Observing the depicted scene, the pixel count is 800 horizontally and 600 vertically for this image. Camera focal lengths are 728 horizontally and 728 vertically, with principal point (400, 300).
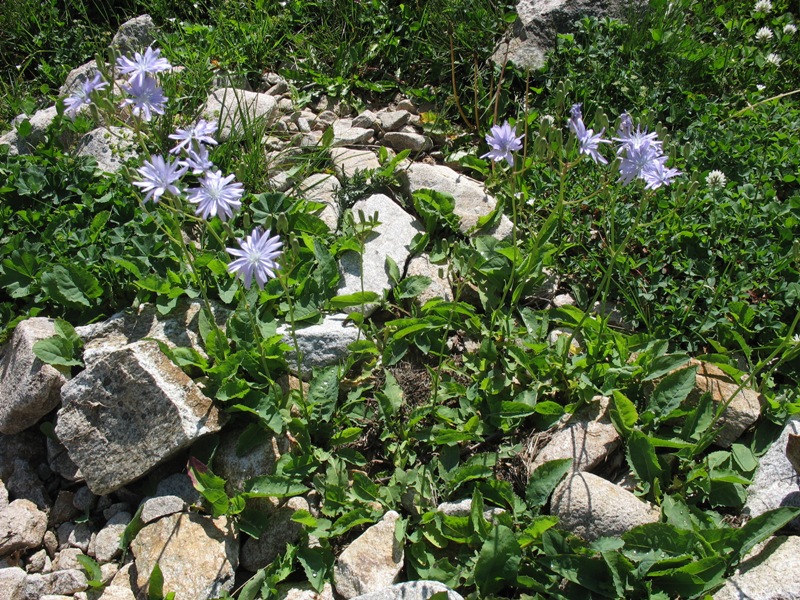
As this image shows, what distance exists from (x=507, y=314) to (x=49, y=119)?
333 centimetres

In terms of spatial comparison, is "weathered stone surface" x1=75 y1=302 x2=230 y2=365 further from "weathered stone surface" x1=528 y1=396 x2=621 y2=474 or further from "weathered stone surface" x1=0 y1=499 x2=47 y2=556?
"weathered stone surface" x1=528 y1=396 x2=621 y2=474

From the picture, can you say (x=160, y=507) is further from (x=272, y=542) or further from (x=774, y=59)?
(x=774, y=59)

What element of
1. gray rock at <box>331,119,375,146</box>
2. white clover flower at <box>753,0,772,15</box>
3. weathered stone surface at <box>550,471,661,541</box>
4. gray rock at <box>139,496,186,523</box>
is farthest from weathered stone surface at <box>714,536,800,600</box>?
white clover flower at <box>753,0,772,15</box>

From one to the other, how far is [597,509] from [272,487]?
1367 millimetres

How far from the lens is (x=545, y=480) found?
10.3 ft

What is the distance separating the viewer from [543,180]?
173 inches

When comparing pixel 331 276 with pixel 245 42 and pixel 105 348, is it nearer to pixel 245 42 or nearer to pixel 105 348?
pixel 105 348

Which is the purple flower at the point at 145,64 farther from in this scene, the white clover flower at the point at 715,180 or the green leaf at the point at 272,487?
the white clover flower at the point at 715,180

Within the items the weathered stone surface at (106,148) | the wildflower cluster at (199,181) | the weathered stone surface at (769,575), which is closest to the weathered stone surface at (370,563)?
the wildflower cluster at (199,181)

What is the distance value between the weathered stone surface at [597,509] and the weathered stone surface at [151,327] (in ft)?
6.10

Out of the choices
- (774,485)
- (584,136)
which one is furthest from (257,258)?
(774,485)

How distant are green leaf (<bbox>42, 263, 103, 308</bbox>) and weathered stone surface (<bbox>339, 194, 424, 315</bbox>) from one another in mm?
1289

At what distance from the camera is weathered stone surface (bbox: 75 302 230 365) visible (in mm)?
3682

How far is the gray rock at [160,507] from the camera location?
10.3 ft
